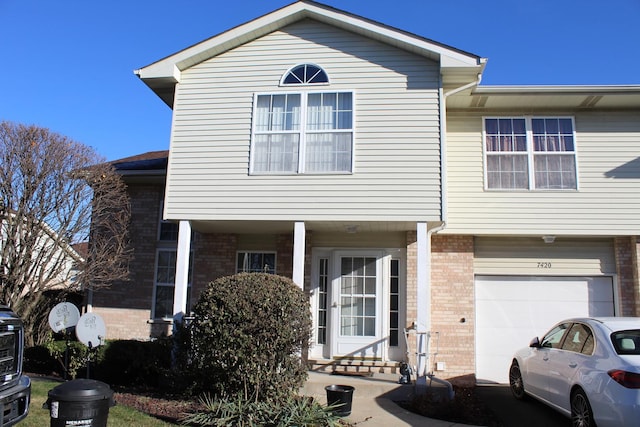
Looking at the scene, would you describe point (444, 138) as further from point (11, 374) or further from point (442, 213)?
point (11, 374)

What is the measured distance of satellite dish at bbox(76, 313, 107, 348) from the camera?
9097 millimetres

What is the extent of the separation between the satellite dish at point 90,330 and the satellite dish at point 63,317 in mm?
942

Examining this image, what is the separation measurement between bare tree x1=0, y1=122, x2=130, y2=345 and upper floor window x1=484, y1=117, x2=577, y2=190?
27.2 feet

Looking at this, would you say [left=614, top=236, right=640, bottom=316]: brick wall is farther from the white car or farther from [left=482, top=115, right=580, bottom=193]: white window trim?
the white car

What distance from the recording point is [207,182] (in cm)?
1014

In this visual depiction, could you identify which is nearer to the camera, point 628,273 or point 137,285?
point 628,273

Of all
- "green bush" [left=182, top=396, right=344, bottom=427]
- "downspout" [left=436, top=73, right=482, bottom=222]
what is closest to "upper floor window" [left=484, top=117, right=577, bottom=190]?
"downspout" [left=436, top=73, right=482, bottom=222]

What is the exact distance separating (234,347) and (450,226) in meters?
5.65

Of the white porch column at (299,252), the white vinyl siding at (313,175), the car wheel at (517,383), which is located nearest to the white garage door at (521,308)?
the car wheel at (517,383)

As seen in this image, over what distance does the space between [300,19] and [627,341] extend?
7863 mm

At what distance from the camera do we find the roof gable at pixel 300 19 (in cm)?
962

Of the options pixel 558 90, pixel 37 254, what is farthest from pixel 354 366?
pixel 37 254

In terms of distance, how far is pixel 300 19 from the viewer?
10.5 meters

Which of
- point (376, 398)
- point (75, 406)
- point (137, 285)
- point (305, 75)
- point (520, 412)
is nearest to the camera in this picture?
point (75, 406)
